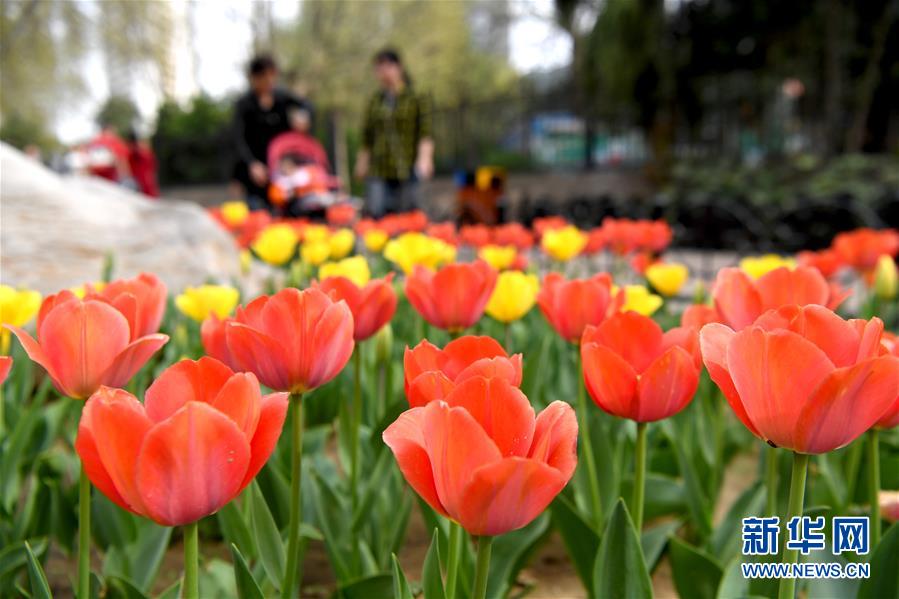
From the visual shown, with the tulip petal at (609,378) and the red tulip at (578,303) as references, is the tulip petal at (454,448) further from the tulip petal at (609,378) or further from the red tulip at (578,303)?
the red tulip at (578,303)

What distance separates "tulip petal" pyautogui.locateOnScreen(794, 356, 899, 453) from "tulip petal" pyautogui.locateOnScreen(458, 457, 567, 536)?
218mm

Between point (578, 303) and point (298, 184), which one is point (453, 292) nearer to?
point (578, 303)

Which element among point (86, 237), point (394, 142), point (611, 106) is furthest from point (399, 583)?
point (611, 106)

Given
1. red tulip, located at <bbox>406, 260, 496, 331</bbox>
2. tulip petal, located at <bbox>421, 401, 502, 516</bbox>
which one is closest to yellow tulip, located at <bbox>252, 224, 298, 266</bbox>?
red tulip, located at <bbox>406, 260, 496, 331</bbox>

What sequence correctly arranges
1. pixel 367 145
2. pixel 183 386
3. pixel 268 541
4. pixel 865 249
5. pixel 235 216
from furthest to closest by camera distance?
pixel 367 145 → pixel 235 216 → pixel 865 249 → pixel 268 541 → pixel 183 386

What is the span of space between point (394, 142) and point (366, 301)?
4.89 meters

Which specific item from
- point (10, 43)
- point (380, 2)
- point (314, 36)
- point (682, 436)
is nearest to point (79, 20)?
point (10, 43)

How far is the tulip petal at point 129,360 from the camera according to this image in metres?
0.89

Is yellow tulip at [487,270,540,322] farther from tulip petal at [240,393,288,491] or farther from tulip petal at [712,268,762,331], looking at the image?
tulip petal at [240,393,288,491]

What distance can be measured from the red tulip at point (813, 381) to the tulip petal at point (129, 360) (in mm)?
573

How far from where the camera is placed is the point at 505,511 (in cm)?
64

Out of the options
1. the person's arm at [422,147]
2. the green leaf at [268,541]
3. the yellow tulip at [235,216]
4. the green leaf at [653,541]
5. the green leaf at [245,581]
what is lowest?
the green leaf at [653,541]

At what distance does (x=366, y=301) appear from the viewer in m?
1.20

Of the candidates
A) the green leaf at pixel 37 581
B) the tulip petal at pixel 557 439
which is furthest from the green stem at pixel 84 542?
the tulip petal at pixel 557 439
